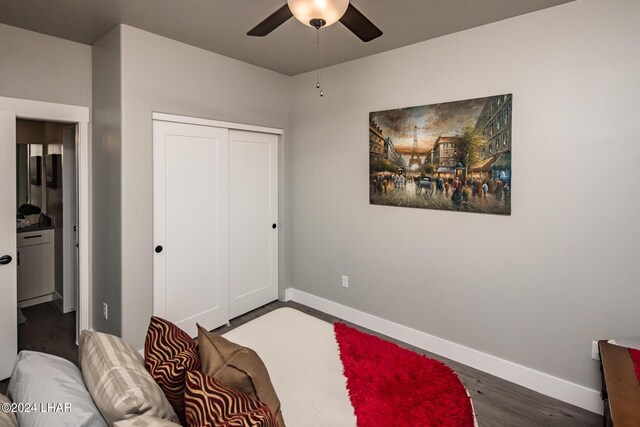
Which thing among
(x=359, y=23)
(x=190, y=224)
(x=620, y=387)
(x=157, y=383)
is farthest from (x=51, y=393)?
(x=620, y=387)

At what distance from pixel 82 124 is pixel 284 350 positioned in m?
2.62

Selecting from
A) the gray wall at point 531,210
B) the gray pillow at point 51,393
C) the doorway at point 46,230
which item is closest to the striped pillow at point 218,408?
the gray pillow at point 51,393

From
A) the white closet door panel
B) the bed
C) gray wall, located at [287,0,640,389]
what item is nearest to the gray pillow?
the bed

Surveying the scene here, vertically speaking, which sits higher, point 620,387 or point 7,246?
point 7,246

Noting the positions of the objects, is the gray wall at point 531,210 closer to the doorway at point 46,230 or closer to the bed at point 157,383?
the bed at point 157,383

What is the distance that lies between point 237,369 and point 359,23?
1.78 metres

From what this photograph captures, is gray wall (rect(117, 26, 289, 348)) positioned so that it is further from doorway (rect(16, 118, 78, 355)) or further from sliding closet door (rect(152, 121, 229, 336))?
doorway (rect(16, 118, 78, 355))

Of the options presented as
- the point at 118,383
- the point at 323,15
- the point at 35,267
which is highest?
the point at 323,15

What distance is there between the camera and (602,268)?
87.5 inches

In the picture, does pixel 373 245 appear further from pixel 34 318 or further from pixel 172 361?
pixel 34 318

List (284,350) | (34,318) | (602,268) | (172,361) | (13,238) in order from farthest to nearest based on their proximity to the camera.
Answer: (34,318)
(13,238)
(602,268)
(284,350)
(172,361)

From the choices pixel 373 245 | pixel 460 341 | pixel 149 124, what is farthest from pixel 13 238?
pixel 460 341

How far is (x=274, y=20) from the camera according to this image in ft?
6.17

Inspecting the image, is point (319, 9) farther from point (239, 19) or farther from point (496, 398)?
point (496, 398)
